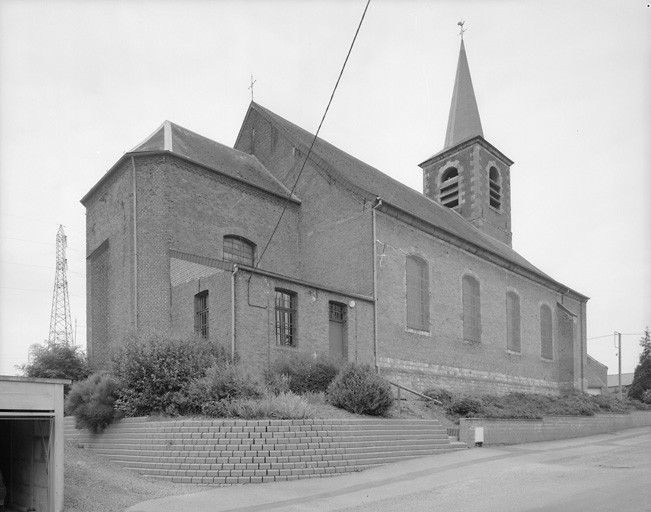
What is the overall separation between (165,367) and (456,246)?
621 inches

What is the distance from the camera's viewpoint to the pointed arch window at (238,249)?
22.2 meters

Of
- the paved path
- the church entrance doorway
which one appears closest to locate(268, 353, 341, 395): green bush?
the church entrance doorway

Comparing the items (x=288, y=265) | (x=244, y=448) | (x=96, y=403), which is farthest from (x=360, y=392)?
(x=288, y=265)

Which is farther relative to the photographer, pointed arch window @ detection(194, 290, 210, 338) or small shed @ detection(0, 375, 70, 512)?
pointed arch window @ detection(194, 290, 210, 338)

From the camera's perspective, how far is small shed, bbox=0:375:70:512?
9195 mm

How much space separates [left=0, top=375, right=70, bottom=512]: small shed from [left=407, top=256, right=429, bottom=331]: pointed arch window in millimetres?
15082

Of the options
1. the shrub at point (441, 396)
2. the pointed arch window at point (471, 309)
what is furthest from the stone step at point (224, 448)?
the pointed arch window at point (471, 309)

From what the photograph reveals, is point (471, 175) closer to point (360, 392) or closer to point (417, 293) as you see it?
point (417, 293)

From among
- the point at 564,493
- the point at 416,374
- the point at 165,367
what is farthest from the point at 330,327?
the point at 564,493

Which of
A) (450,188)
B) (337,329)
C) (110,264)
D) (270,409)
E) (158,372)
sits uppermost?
(450,188)

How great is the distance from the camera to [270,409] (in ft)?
41.5

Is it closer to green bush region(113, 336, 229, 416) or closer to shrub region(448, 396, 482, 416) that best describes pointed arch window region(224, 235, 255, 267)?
green bush region(113, 336, 229, 416)

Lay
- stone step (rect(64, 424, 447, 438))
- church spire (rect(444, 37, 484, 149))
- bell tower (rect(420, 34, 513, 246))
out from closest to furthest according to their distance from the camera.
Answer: stone step (rect(64, 424, 447, 438)) < bell tower (rect(420, 34, 513, 246)) < church spire (rect(444, 37, 484, 149))

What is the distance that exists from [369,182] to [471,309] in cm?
749
